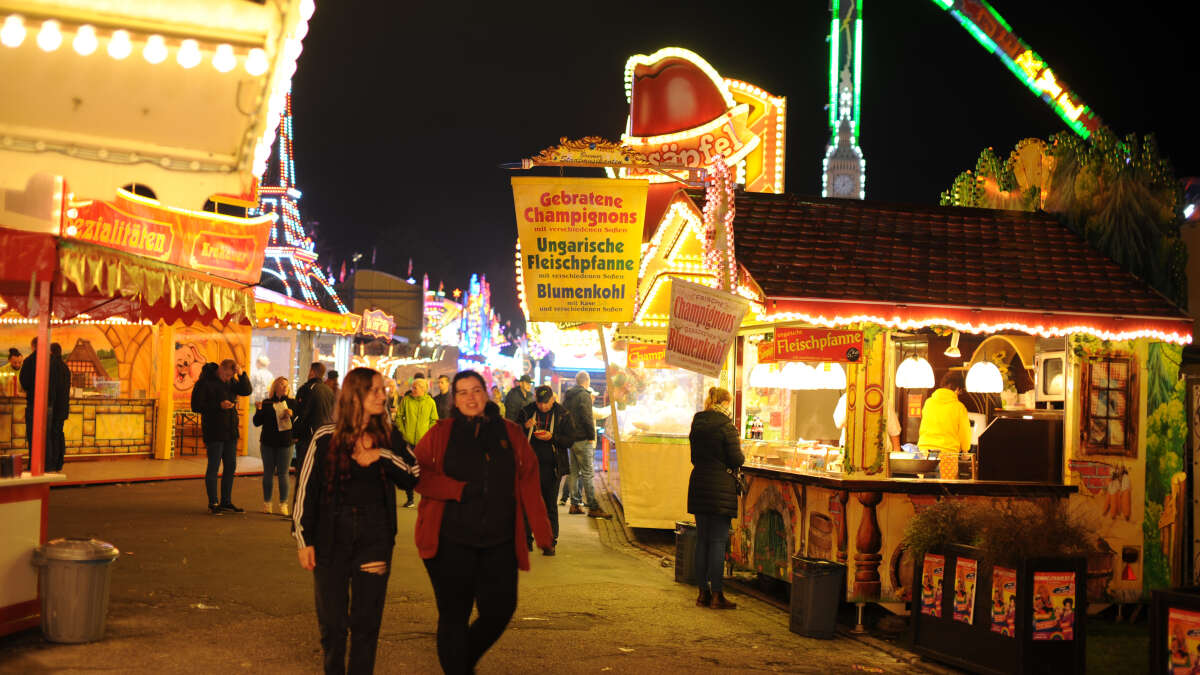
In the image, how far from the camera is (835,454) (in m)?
11.5

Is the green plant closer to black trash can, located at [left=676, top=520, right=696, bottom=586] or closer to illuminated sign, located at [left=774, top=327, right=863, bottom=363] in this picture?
illuminated sign, located at [left=774, top=327, right=863, bottom=363]

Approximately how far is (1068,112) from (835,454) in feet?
48.2

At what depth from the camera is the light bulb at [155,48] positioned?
3.52 m

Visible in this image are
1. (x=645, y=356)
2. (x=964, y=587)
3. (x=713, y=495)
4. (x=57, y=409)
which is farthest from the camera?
(x=645, y=356)

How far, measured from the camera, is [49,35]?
3.42 metres

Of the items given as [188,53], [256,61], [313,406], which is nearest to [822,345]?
[313,406]

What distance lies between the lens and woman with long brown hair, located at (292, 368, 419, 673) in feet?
18.9

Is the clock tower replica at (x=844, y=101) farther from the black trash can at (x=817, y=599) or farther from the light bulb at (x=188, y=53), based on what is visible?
the light bulb at (x=188, y=53)

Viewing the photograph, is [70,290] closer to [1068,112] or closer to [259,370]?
[259,370]

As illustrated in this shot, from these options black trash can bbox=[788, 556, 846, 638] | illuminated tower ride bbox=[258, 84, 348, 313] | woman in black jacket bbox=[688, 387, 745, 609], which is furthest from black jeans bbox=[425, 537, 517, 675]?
illuminated tower ride bbox=[258, 84, 348, 313]

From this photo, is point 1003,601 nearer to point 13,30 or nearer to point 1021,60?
point 13,30

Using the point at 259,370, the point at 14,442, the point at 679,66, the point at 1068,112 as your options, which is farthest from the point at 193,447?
the point at 1068,112

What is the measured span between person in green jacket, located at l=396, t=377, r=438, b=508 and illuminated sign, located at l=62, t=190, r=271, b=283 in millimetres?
5069

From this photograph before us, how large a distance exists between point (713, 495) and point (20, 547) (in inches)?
210
